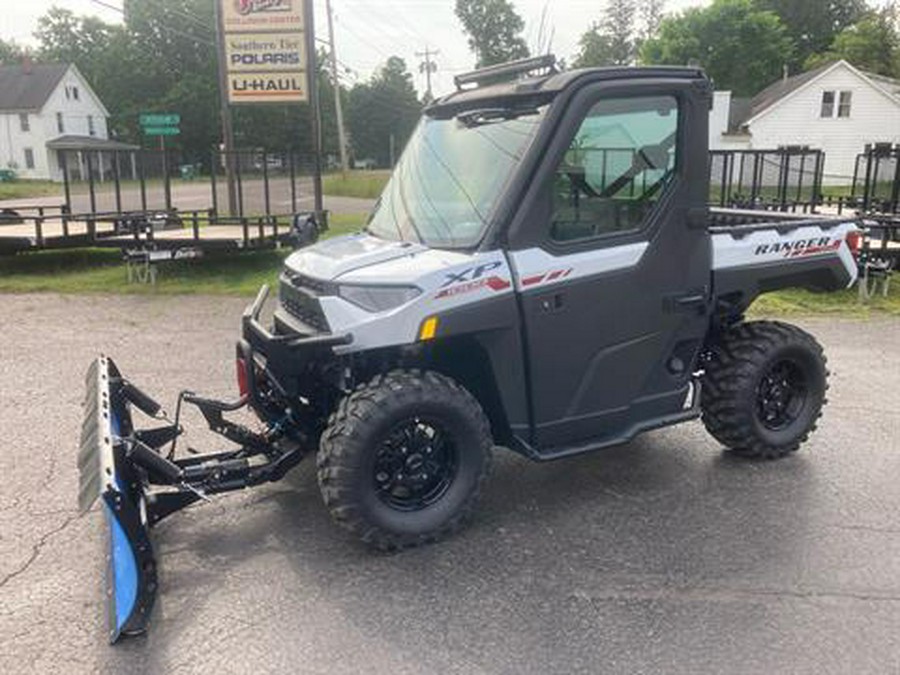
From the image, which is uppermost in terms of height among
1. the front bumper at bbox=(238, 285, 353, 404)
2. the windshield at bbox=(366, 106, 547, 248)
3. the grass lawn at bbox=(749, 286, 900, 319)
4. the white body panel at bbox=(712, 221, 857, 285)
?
the windshield at bbox=(366, 106, 547, 248)

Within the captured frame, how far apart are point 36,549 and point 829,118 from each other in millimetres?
46661

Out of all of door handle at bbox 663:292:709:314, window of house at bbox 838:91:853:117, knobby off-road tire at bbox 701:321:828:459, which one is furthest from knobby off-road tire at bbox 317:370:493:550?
window of house at bbox 838:91:853:117

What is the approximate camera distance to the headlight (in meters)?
3.88

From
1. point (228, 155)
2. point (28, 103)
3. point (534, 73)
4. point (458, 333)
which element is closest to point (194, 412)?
point (458, 333)

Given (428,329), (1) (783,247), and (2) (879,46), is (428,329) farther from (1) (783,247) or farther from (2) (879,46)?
(2) (879,46)

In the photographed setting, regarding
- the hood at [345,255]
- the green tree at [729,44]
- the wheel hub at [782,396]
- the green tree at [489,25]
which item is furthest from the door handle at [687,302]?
the green tree at [489,25]

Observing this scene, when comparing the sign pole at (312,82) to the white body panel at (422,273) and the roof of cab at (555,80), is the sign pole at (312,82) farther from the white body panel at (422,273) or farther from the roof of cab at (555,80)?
the white body panel at (422,273)

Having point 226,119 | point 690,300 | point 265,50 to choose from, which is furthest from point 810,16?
point 690,300

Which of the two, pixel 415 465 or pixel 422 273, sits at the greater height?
pixel 422 273

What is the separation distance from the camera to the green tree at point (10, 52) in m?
89.1

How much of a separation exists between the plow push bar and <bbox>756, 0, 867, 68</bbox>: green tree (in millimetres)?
88019

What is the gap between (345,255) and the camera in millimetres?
4359

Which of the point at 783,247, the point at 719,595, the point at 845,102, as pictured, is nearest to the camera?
the point at 719,595

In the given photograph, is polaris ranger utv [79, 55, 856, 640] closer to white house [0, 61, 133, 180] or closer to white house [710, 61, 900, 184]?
white house [710, 61, 900, 184]
